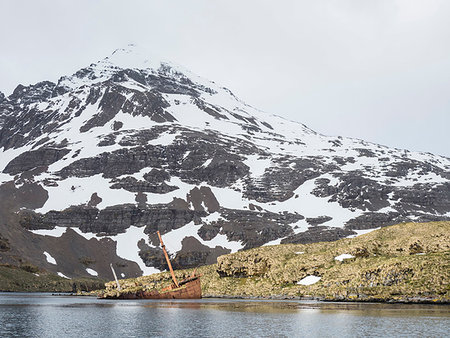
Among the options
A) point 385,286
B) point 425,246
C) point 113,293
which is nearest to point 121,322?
point 385,286

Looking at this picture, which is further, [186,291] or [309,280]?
[186,291]

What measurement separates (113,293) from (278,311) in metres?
65.7

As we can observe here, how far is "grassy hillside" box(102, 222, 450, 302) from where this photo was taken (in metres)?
75.2

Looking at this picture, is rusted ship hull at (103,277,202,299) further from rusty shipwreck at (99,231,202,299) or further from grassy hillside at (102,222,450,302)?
grassy hillside at (102,222,450,302)

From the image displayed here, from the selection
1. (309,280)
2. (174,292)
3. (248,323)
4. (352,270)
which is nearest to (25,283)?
(174,292)

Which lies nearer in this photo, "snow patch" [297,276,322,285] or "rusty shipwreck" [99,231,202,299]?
"snow patch" [297,276,322,285]

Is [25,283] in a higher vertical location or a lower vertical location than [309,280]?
lower

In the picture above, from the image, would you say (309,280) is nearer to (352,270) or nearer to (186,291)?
(352,270)

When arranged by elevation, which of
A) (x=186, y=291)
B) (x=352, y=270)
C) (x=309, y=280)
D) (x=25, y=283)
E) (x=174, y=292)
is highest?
(x=352, y=270)

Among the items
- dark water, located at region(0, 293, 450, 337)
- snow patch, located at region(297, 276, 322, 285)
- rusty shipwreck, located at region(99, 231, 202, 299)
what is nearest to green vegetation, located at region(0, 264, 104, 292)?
rusty shipwreck, located at region(99, 231, 202, 299)

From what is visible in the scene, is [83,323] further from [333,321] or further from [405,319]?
[405,319]

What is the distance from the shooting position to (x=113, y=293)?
122250 millimetres

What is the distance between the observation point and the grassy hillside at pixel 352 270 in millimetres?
75250

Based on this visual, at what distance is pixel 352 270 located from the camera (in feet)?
287
